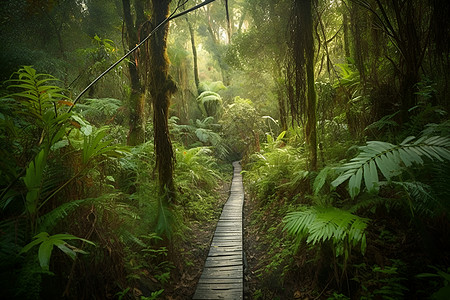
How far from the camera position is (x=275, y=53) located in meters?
6.53

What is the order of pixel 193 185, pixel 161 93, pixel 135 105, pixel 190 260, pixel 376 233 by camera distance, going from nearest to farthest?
1. pixel 376 233
2. pixel 161 93
3. pixel 190 260
4. pixel 135 105
5. pixel 193 185

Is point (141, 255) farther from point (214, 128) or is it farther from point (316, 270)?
point (214, 128)

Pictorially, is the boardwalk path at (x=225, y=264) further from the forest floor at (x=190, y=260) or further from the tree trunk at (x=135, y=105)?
the tree trunk at (x=135, y=105)

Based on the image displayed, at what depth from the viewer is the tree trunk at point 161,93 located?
3158 mm

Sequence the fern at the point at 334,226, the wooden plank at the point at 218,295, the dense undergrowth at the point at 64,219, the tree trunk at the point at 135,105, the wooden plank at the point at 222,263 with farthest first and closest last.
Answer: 1. the tree trunk at the point at 135,105
2. the wooden plank at the point at 222,263
3. the wooden plank at the point at 218,295
4. the fern at the point at 334,226
5. the dense undergrowth at the point at 64,219

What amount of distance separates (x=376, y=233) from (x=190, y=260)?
2.69 m

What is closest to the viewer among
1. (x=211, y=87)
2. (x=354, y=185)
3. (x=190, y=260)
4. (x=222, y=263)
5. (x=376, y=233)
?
(x=354, y=185)

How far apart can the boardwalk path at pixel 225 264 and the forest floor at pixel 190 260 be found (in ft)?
0.53

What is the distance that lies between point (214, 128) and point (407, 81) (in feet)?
33.2

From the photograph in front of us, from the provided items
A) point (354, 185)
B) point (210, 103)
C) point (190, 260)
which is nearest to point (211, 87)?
point (210, 103)

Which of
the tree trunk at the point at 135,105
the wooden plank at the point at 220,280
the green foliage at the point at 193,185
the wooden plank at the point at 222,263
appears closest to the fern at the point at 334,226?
the wooden plank at the point at 220,280

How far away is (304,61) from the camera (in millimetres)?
3309

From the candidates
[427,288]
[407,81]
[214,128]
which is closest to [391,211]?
[427,288]

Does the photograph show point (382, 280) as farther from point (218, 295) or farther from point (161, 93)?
point (161, 93)
